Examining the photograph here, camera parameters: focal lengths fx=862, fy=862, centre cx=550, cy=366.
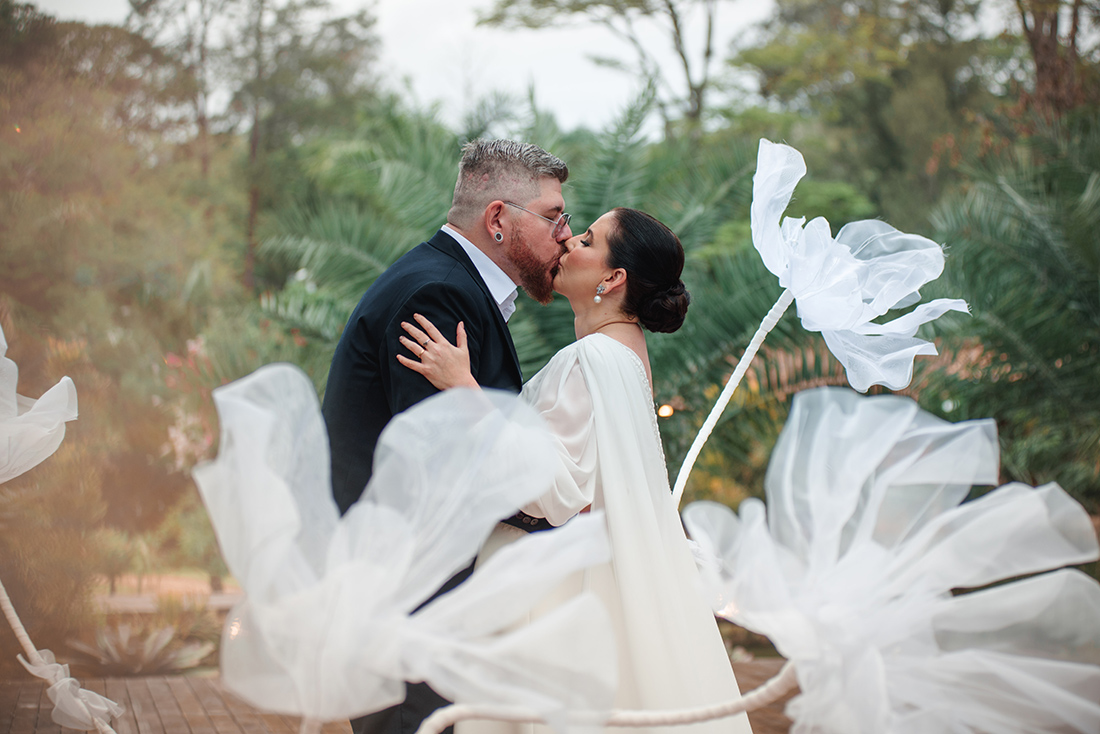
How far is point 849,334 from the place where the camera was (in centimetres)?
259

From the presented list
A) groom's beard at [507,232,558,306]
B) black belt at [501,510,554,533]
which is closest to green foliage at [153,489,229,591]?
groom's beard at [507,232,558,306]

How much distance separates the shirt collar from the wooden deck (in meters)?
3.20

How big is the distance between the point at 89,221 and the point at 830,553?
8.72 meters

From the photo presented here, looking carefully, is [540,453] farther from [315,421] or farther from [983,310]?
[983,310]

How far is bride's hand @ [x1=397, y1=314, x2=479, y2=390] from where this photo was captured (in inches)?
84.5

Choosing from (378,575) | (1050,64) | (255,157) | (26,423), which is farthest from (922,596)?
(255,157)

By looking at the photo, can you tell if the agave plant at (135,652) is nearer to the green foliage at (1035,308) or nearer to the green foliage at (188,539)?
the green foliage at (188,539)

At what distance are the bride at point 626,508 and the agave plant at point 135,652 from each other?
513 cm

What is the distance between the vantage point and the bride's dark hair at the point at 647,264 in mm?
2762

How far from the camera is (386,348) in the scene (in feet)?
7.50

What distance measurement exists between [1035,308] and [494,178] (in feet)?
18.7

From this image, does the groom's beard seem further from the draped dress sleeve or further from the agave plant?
the agave plant

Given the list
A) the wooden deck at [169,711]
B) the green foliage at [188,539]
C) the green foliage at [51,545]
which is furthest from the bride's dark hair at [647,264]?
the green foliage at [188,539]

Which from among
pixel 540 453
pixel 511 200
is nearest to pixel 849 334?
pixel 511 200
